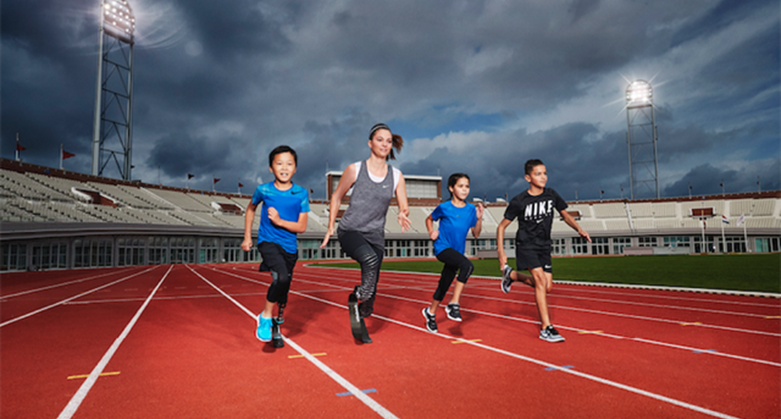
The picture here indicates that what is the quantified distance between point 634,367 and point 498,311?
407 centimetres

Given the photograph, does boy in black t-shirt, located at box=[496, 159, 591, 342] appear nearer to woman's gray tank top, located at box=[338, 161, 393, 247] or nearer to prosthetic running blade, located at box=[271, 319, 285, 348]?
woman's gray tank top, located at box=[338, 161, 393, 247]

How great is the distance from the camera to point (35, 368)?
4340 millimetres

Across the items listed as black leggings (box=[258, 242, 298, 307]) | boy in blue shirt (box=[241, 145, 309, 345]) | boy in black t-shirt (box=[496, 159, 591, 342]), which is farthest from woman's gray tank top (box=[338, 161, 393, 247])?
boy in black t-shirt (box=[496, 159, 591, 342])

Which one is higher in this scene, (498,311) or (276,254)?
(276,254)

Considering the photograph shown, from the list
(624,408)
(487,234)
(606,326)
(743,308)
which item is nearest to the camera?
(624,408)

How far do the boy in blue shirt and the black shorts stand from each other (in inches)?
113

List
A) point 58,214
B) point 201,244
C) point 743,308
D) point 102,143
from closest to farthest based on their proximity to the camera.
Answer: point 743,308 < point 58,214 < point 201,244 < point 102,143

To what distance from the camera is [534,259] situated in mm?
5707

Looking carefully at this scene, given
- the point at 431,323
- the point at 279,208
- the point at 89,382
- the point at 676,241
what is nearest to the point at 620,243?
the point at 676,241

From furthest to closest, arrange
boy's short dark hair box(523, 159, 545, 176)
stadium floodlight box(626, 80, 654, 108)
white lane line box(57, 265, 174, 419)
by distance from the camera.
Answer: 1. stadium floodlight box(626, 80, 654, 108)
2. boy's short dark hair box(523, 159, 545, 176)
3. white lane line box(57, 265, 174, 419)

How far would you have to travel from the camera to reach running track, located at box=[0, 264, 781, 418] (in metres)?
3.14

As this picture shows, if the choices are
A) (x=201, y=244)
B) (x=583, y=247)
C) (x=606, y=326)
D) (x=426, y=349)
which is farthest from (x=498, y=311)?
(x=583, y=247)

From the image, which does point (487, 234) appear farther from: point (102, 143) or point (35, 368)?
point (35, 368)

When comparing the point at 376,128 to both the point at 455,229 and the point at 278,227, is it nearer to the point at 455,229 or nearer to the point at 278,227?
the point at 278,227
